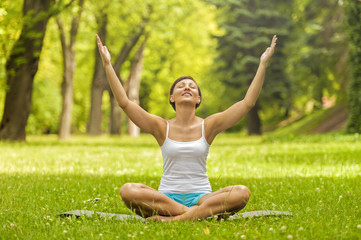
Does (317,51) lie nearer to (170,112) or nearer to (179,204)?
(179,204)

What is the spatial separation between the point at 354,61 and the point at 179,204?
18900mm

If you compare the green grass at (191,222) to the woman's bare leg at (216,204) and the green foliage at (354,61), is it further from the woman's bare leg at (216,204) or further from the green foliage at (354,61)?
the green foliage at (354,61)

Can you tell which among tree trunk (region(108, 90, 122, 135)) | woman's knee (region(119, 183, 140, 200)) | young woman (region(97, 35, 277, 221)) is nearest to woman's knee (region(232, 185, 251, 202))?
young woman (region(97, 35, 277, 221))

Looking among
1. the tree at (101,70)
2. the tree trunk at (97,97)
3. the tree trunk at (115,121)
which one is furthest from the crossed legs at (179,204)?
the tree trunk at (115,121)

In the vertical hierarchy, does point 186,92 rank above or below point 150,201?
above

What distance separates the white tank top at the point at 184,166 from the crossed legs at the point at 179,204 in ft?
0.71

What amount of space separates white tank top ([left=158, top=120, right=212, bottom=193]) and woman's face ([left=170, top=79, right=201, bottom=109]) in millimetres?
484

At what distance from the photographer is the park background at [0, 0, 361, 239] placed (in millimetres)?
5441

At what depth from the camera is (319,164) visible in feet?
36.7

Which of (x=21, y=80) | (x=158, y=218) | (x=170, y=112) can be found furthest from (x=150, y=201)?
Result: (x=170, y=112)

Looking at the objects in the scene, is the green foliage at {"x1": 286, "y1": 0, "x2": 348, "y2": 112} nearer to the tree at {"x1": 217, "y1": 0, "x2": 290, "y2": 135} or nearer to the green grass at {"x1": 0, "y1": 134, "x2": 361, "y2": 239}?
the tree at {"x1": 217, "y1": 0, "x2": 290, "y2": 135}

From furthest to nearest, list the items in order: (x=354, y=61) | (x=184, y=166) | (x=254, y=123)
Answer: (x=254, y=123) → (x=354, y=61) → (x=184, y=166)

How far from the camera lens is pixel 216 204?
17.0 feet

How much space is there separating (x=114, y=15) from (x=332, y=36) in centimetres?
1413
